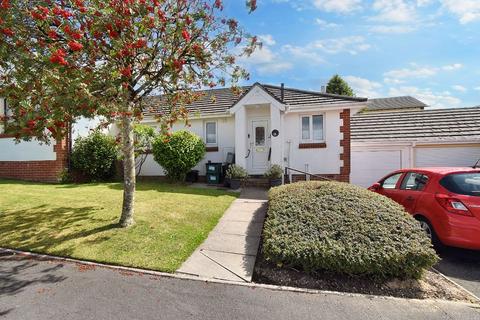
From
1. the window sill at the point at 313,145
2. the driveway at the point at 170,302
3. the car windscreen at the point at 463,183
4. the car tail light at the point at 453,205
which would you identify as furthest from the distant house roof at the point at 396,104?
the driveway at the point at 170,302

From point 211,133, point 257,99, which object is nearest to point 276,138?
point 257,99

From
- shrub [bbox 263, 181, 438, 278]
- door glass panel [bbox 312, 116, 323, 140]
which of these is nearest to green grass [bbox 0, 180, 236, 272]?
shrub [bbox 263, 181, 438, 278]

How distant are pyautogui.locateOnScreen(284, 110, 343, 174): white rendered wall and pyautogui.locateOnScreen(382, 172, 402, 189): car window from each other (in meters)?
4.38

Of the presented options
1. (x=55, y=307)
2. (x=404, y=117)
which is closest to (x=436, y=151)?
(x=404, y=117)

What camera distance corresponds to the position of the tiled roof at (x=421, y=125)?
13.0m

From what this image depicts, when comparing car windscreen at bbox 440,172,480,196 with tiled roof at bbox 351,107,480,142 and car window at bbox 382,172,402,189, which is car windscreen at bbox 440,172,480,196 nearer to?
car window at bbox 382,172,402,189

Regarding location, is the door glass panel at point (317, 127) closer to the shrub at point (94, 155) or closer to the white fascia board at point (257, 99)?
the white fascia board at point (257, 99)

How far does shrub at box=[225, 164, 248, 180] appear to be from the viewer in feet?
37.9

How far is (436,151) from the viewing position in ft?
42.1

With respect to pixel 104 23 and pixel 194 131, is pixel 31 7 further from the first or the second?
pixel 194 131

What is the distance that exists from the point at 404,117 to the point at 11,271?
1640 cm

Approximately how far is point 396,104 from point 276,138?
88.7 feet

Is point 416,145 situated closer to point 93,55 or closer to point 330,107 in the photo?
point 330,107

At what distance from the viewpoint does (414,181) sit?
22.1 feet
